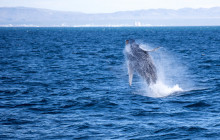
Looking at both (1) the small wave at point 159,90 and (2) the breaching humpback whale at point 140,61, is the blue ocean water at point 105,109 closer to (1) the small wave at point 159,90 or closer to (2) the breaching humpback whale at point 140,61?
(1) the small wave at point 159,90

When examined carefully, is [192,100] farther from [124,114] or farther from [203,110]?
[124,114]

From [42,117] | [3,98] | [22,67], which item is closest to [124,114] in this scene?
[42,117]

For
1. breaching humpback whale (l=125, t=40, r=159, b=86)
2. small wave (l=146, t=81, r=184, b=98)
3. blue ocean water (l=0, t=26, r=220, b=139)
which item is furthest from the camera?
small wave (l=146, t=81, r=184, b=98)

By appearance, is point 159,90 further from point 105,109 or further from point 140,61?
point 105,109

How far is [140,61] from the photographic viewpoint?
55.4 ft

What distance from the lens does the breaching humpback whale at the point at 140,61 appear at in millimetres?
16812

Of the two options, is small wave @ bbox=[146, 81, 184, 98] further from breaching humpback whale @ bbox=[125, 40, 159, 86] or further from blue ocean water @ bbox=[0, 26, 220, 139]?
breaching humpback whale @ bbox=[125, 40, 159, 86]

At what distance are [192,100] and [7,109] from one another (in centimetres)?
935

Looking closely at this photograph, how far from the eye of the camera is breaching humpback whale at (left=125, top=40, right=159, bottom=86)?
662 inches

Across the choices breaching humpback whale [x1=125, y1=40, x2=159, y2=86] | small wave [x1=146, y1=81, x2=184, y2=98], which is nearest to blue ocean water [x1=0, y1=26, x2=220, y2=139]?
small wave [x1=146, y1=81, x2=184, y2=98]

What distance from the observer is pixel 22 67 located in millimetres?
32938

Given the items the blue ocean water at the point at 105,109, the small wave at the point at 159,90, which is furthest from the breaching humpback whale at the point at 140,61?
the blue ocean water at the point at 105,109

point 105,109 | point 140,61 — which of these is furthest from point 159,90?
point 105,109

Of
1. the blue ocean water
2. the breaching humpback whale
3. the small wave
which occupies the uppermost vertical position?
the breaching humpback whale
